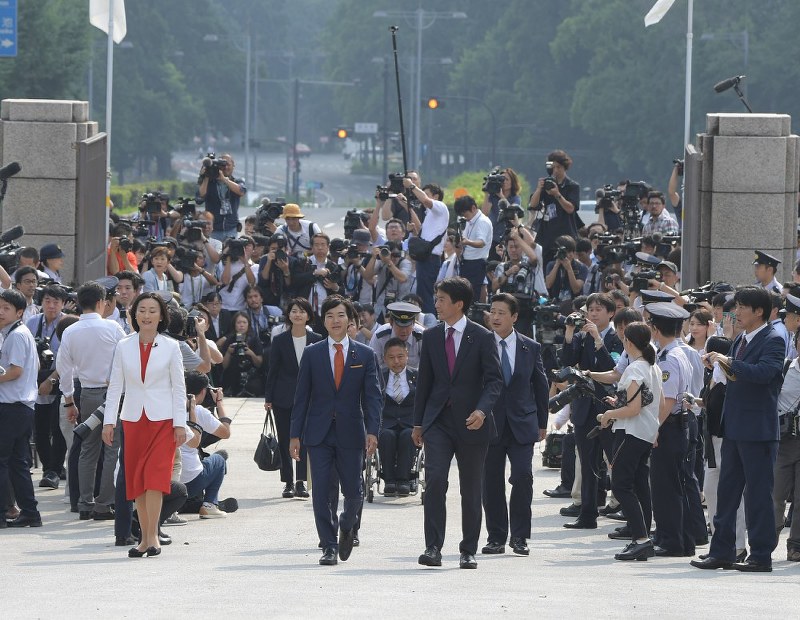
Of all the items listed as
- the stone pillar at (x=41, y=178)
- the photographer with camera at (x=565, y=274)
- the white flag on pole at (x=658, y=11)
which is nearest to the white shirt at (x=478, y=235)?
the photographer with camera at (x=565, y=274)

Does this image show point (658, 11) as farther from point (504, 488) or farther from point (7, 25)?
point (504, 488)

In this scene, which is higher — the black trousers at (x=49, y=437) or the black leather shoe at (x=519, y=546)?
the black trousers at (x=49, y=437)

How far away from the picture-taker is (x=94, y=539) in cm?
1212

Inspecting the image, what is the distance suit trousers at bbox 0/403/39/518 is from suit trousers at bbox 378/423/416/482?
9.92ft

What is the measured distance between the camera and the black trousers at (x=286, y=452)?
14453 millimetres

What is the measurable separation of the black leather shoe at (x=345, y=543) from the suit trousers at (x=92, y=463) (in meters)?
2.67

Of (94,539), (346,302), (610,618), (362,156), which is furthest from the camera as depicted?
(362,156)

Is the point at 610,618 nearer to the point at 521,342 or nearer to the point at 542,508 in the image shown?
the point at 521,342

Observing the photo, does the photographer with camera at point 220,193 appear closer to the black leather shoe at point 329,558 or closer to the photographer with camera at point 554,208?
the photographer with camera at point 554,208

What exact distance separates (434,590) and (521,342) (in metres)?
2.66

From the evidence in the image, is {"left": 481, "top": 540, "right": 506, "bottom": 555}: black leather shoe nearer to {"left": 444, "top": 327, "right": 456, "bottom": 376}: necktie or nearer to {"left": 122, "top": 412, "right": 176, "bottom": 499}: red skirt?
{"left": 444, "top": 327, "right": 456, "bottom": 376}: necktie

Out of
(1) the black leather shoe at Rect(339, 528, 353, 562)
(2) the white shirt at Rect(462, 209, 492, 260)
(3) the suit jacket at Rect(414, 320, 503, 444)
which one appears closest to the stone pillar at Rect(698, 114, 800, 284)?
(2) the white shirt at Rect(462, 209, 492, 260)

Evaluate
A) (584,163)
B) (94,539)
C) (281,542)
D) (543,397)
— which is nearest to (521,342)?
(543,397)

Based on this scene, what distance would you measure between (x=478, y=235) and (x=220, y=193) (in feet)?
15.4
